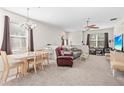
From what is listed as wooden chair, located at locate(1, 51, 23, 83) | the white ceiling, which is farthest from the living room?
wooden chair, located at locate(1, 51, 23, 83)

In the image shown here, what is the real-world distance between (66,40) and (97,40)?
3249mm

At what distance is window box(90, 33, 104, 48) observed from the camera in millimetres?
11869

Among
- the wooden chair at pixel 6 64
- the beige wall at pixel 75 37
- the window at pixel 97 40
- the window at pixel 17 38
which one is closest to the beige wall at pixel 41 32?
the window at pixel 17 38

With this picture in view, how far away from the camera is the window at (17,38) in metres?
5.93

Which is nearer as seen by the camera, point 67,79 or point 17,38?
point 67,79

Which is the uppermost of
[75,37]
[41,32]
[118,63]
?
[41,32]

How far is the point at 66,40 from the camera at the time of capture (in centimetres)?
1332

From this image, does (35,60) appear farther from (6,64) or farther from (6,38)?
(6,38)

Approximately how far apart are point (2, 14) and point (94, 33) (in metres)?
9.22

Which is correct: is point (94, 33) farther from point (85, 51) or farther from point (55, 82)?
point (55, 82)

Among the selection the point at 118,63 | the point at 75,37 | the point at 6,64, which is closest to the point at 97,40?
the point at 75,37

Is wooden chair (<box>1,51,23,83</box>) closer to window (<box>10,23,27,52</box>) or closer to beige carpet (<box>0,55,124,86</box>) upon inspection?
beige carpet (<box>0,55,124,86</box>)

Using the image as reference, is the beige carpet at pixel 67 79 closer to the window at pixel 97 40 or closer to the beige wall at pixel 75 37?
the window at pixel 97 40

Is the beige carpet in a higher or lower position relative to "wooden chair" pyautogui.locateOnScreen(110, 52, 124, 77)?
lower
